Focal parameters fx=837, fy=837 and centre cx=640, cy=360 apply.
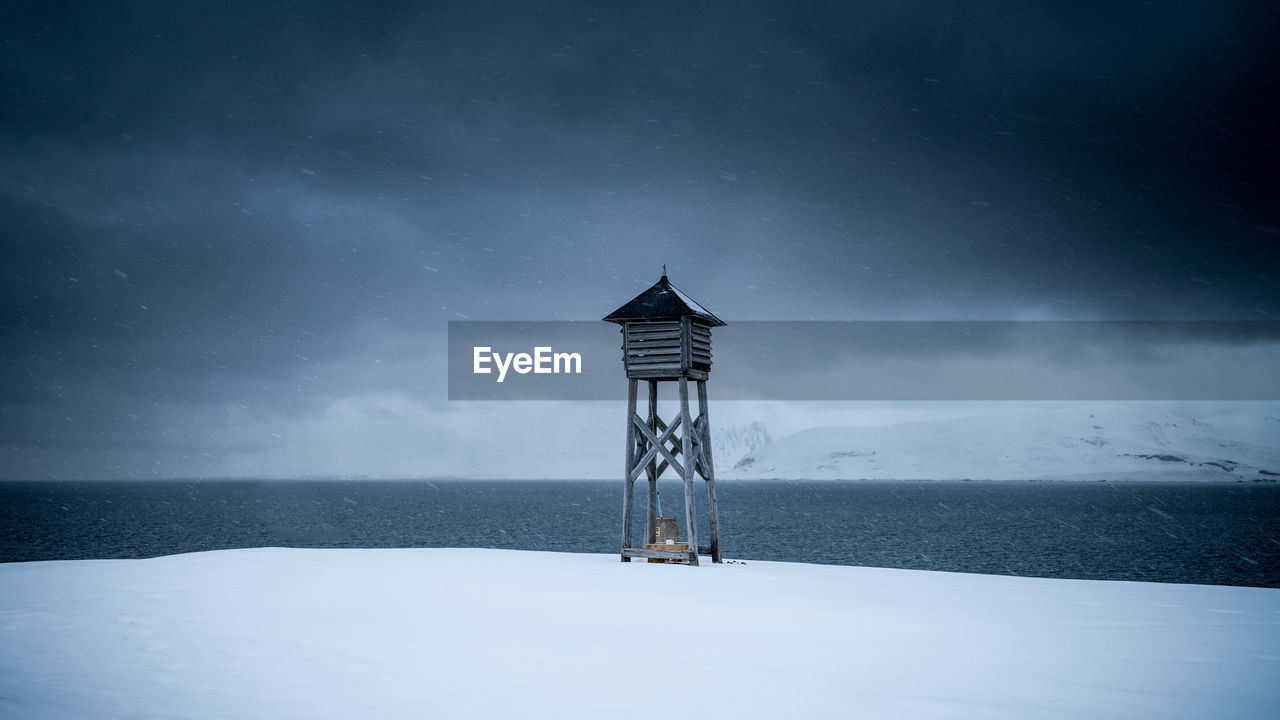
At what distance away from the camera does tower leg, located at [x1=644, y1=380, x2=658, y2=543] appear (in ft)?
69.9

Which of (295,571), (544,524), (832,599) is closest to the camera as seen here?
(832,599)

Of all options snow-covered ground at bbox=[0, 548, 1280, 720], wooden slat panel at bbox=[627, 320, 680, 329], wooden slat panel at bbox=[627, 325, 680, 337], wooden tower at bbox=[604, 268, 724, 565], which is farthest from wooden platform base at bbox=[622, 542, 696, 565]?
wooden slat panel at bbox=[627, 320, 680, 329]

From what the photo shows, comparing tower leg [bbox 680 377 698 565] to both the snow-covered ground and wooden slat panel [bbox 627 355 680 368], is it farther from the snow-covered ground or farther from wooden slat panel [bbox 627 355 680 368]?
the snow-covered ground

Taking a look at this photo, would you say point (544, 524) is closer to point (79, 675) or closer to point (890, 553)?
point (890, 553)

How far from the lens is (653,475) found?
22.0 metres

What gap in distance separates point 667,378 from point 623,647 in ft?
37.1

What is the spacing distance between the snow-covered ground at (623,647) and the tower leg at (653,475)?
3755 millimetres

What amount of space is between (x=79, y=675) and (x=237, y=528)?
84336mm

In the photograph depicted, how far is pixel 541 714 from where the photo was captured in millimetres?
7371

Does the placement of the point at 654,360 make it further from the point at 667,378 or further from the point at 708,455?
the point at 708,455

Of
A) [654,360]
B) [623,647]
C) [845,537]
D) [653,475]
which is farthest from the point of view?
[845,537]

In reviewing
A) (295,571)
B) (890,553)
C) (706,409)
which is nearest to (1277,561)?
(890,553)

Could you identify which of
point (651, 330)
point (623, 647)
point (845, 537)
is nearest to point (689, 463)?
point (651, 330)

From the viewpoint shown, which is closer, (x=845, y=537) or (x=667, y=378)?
(x=667, y=378)
